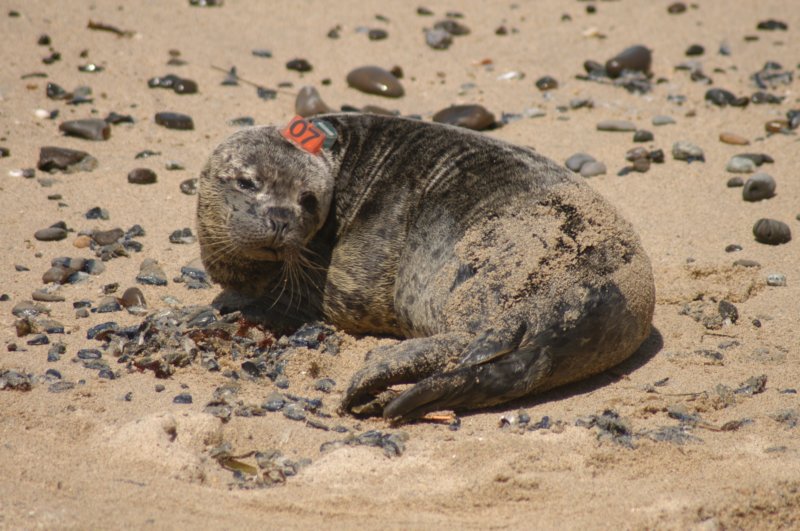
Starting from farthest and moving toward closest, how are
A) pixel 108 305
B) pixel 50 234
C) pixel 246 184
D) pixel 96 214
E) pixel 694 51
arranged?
pixel 694 51 → pixel 96 214 → pixel 50 234 → pixel 108 305 → pixel 246 184

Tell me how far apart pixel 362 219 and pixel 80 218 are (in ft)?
7.27

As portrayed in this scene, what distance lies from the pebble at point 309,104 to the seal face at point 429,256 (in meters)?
2.36

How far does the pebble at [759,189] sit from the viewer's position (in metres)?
6.99

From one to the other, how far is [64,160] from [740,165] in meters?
4.95

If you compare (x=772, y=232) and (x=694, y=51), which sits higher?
(x=694, y=51)

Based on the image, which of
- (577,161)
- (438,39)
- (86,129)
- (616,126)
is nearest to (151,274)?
(86,129)

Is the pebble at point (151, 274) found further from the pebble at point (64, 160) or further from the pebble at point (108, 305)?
the pebble at point (64, 160)

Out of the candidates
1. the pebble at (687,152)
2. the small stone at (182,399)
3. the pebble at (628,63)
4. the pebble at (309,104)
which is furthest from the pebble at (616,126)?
the small stone at (182,399)

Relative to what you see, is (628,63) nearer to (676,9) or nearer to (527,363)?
(676,9)

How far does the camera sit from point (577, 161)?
297 inches

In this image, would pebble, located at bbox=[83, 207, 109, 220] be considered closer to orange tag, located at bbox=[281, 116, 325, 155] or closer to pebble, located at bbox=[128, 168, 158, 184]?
pebble, located at bbox=[128, 168, 158, 184]

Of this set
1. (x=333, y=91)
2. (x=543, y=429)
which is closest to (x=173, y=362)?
(x=543, y=429)

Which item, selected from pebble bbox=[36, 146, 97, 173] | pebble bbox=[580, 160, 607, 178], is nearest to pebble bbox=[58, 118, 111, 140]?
pebble bbox=[36, 146, 97, 173]

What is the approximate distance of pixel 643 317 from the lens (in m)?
4.94
